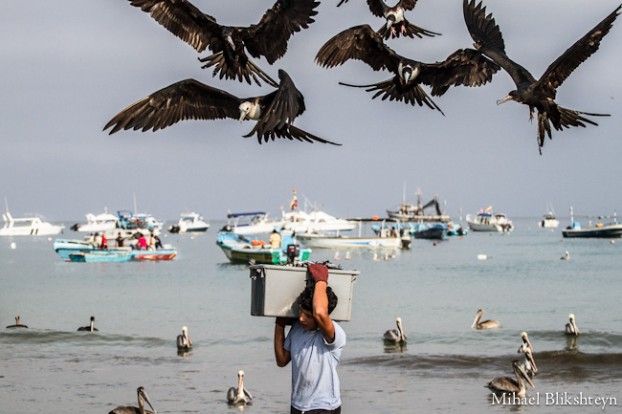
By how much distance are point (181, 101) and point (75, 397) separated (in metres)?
14.5

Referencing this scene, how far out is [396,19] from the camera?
7230mm

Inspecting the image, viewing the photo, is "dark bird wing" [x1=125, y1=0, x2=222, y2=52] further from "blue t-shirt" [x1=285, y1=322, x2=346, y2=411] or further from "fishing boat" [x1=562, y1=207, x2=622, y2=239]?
"fishing boat" [x1=562, y1=207, x2=622, y2=239]

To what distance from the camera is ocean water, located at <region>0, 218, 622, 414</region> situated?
2045cm

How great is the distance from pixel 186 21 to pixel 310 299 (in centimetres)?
250

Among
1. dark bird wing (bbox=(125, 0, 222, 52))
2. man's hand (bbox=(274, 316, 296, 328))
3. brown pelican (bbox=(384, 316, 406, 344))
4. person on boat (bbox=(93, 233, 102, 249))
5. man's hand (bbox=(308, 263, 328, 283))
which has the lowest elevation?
brown pelican (bbox=(384, 316, 406, 344))

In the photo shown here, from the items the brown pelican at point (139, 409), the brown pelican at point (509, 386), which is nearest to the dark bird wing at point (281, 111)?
the brown pelican at point (139, 409)

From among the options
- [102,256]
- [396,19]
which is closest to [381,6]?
[396,19]

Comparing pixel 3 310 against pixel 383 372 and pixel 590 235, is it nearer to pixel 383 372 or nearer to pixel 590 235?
pixel 383 372

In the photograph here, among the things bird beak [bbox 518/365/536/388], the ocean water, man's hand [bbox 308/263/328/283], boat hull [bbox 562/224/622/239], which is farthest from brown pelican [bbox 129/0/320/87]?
boat hull [bbox 562/224/622/239]

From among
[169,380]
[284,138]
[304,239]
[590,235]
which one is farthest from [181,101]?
[590,235]

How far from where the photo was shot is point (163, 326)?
3669 centimetres

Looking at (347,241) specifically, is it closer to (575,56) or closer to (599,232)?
(599,232)

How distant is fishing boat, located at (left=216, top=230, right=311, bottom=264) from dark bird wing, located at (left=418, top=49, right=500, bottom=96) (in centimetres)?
4430

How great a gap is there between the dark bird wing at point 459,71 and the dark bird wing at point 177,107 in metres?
1.43
